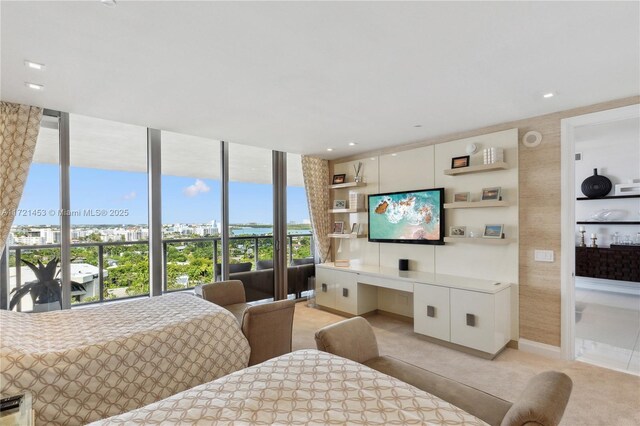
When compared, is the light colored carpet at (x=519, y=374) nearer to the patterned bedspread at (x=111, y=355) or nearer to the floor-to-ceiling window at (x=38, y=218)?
the patterned bedspread at (x=111, y=355)

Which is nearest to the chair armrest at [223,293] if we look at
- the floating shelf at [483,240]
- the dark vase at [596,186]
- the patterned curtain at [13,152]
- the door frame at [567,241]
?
the patterned curtain at [13,152]

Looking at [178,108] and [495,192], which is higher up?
[178,108]

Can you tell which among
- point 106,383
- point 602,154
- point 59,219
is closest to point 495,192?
point 106,383

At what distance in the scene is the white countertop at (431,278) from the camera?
130 inches

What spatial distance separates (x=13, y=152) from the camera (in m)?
2.88

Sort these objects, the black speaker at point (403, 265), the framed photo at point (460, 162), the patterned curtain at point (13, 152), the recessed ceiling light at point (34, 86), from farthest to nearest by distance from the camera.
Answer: the black speaker at point (403, 265), the framed photo at point (460, 162), the patterned curtain at point (13, 152), the recessed ceiling light at point (34, 86)

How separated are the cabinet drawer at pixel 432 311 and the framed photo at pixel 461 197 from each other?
1.12 m

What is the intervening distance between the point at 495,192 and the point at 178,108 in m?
3.49

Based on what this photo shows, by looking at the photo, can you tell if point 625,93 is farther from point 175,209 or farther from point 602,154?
point 175,209

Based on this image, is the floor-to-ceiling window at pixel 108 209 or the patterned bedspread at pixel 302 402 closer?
the patterned bedspread at pixel 302 402

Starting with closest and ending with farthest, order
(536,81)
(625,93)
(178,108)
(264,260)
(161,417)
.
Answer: (161,417) < (536,81) < (625,93) < (178,108) < (264,260)

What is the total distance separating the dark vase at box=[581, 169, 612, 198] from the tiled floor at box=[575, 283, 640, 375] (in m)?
1.85

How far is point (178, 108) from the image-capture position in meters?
3.02

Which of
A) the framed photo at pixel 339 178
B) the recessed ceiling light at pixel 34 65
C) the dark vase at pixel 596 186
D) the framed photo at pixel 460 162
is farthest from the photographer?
the dark vase at pixel 596 186
